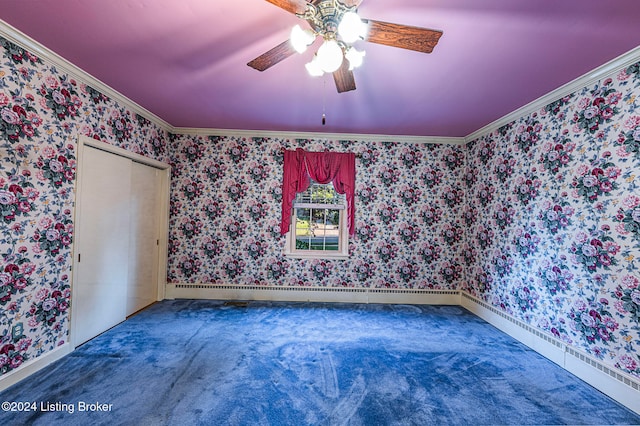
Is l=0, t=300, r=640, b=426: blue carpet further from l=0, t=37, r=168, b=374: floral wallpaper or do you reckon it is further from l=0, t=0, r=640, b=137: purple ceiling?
l=0, t=0, r=640, b=137: purple ceiling

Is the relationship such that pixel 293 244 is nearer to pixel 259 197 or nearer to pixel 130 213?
pixel 259 197

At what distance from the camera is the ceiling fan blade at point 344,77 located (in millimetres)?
1617

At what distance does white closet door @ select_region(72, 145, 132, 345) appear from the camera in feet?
8.27

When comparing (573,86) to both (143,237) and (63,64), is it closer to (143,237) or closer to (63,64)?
(63,64)

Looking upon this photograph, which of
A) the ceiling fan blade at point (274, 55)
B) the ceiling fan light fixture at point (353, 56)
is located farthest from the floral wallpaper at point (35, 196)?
the ceiling fan light fixture at point (353, 56)

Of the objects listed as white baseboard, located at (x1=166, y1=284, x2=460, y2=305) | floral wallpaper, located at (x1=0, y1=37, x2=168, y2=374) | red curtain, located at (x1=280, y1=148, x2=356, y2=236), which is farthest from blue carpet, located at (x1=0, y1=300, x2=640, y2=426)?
red curtain, located at (x1=280, y1=148, x2=356, y2=236)

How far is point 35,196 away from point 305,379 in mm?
2522

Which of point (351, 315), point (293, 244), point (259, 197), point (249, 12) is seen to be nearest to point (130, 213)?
point (259, 197)

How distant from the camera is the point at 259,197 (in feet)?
13.1

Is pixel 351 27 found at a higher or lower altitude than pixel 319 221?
higher

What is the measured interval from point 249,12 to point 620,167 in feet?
9.23

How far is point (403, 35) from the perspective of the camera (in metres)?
1.29

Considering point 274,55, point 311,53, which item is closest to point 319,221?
point 311,53

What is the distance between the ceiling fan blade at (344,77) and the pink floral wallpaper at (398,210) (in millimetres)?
2079
